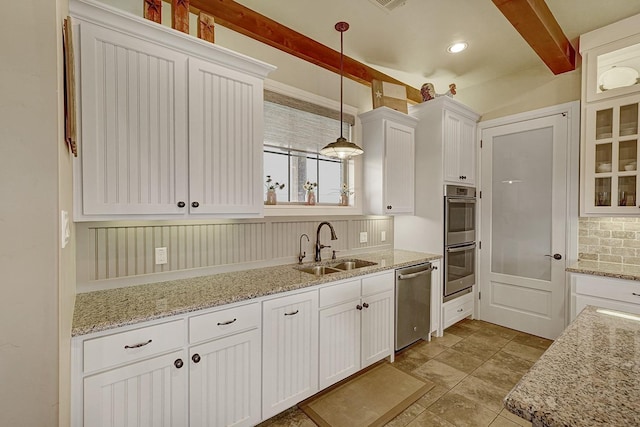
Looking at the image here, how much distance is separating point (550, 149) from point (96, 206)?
13.1 ft

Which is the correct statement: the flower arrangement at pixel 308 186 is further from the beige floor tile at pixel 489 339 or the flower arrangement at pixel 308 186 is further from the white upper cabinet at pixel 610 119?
the white upper cabinet at pixel 610 119

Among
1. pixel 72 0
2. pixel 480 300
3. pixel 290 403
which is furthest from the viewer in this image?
pixel 480 300

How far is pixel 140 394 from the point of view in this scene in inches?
55.4

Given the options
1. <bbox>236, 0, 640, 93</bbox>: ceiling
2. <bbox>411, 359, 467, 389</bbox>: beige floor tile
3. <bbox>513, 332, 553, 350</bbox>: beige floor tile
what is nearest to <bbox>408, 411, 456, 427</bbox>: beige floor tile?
<bbox>411, 359, 467, 389</bbox>: beige floor tile

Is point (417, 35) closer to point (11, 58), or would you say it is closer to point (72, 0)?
point (72, 0)

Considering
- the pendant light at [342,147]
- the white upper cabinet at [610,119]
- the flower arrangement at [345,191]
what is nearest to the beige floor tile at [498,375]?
the white upper cabinet at [610,119]

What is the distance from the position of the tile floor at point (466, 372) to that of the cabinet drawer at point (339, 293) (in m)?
0.78

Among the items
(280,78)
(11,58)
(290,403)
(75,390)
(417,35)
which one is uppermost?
(417,35)

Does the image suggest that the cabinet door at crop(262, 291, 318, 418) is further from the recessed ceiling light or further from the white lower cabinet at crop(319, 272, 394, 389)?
the recessed ceiling light

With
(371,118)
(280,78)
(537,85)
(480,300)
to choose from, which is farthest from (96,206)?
(537,85)

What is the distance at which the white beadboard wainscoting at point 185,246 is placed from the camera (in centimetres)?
176

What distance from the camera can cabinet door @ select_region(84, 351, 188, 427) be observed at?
51.3 inches

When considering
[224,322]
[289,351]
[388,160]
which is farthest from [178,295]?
[388,160]

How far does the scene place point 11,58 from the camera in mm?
834
